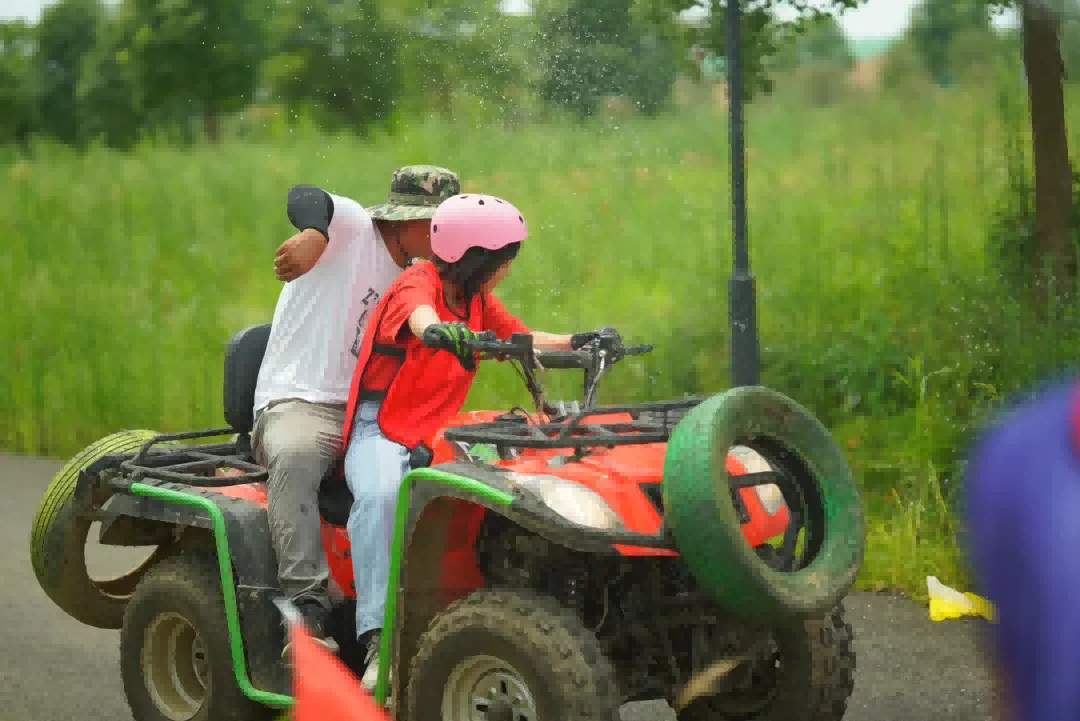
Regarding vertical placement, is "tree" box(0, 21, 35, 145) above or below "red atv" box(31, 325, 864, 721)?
above

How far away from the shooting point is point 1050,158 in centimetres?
882

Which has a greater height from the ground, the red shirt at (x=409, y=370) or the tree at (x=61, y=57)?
the tree at (x=61, y=57)

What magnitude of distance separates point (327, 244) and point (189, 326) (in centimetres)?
801

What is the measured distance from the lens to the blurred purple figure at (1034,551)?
5.33 feet

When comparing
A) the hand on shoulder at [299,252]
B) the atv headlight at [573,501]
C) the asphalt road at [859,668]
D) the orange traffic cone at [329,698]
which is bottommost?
the asphalt road at [859,668]

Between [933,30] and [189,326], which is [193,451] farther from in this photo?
[189,326]

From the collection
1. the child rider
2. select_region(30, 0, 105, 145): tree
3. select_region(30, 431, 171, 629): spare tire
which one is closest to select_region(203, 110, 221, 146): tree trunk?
select_region(30, 0, 105, 145): tree

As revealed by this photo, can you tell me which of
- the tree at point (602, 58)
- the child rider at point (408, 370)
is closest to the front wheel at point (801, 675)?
the child rider at point (408, 370)

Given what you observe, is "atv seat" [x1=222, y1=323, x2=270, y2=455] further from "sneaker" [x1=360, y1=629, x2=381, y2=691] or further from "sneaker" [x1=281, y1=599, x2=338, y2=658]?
"sneaker" [x1=360, y1=629, x2=381, y2=691]

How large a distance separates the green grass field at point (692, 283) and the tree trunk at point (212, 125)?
396 centimetres

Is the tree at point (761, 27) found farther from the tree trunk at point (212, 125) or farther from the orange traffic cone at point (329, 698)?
the tree trunk at point (212, 125)

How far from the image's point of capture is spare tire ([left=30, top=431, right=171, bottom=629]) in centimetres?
578

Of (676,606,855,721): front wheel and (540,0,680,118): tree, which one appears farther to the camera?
(540,0,680,118): tree

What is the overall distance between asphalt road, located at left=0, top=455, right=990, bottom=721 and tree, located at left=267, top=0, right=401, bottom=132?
7857mm
